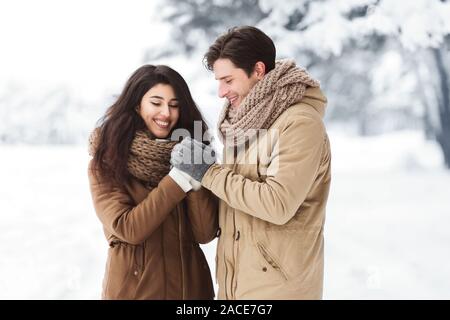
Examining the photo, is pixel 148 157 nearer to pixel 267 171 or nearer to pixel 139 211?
pixel 139 211

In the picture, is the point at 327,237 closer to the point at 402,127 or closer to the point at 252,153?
the point at 402,127

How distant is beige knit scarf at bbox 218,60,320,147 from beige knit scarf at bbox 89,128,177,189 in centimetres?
24

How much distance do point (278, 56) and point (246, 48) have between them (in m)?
2.49

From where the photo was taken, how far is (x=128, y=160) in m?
1.56

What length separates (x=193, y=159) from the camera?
56.9 inches

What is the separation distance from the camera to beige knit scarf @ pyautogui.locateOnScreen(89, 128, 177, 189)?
1544 millimetres

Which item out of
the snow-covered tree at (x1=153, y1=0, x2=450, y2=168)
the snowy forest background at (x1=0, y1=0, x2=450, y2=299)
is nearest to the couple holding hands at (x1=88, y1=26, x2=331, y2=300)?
the snowy forest background at (x1=0, y1=0, x2=450, y2=299)

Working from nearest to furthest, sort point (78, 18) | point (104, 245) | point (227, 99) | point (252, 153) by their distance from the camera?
1. point (252, 153)
2. point (227, 99)
3. point (104, 245)
4. point (78, 18)

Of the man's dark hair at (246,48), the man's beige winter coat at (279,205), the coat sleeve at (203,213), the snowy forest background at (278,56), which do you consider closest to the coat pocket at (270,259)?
the man's beige winter coat at (279,205)

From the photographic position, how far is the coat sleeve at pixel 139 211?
1.46 metres

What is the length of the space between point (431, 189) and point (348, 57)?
49.9 inches

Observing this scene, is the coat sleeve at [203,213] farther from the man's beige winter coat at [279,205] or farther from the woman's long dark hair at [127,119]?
the woman's long dark hair at [127,119]

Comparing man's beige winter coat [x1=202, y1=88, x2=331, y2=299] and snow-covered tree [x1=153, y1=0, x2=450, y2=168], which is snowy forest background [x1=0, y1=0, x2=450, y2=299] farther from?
man's beige winter coat [x1=202, y1=88, x2=331, y2=299]

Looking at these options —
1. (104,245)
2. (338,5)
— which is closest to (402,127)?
(338,5)
